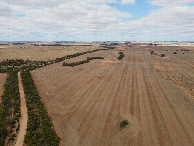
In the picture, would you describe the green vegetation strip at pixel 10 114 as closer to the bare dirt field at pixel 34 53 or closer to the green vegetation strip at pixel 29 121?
the green vegetation strip at pixel 29 121

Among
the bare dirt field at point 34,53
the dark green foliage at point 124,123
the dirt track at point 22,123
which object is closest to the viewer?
the dirt track at point 22,123

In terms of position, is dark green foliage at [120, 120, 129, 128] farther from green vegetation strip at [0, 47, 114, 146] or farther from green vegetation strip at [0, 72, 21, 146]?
green vegetation strip at [0, 72, 21, 146]

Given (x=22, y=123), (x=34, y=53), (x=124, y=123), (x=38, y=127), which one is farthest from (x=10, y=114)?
(x=34, y=53)

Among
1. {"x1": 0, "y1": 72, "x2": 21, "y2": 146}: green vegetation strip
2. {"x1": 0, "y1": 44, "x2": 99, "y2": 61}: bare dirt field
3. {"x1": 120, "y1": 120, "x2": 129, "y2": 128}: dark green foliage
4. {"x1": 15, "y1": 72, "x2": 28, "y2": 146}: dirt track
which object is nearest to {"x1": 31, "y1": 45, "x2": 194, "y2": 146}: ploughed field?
{"x1": 120, "y1": 120, "x2": 129, "y2": 128}: dark green foliage

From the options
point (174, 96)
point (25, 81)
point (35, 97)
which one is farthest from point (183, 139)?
point (25, 81)

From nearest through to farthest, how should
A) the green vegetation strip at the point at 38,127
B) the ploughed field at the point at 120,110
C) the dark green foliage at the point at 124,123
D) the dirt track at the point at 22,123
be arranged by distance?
1. the green vegetation strip at the point at 38,127
2. the dirt track at the point at 22,123
3. the ploughed field at the point at 120,110
4. the dark green foliage at the point at 124,123

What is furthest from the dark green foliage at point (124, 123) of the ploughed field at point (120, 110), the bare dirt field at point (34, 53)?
the bare dirt field at point (34, 53)

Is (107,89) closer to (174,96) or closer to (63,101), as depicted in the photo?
(63,101)

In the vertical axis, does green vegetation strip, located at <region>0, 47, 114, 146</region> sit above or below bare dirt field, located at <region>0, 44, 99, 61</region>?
below
